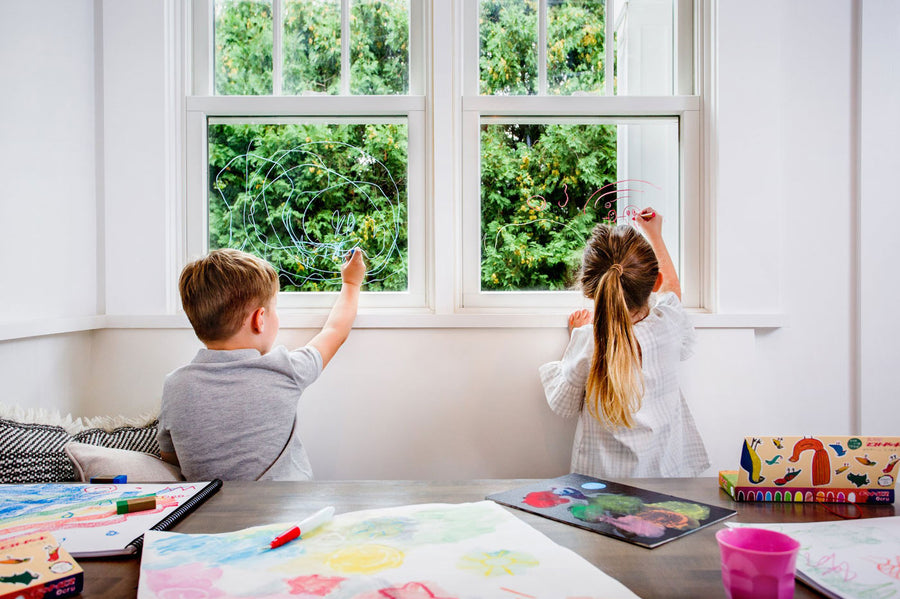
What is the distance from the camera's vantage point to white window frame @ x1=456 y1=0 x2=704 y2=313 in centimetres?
181

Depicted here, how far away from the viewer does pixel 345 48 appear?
1.82 meters

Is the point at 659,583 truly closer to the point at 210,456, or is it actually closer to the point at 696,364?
the point at 210,456

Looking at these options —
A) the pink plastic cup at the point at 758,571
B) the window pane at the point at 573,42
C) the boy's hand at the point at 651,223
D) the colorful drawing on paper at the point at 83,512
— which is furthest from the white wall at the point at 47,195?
the boy's hand at the point at 651,223

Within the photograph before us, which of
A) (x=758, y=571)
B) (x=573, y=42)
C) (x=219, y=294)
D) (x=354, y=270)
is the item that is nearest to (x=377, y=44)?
(x=573, y=42)

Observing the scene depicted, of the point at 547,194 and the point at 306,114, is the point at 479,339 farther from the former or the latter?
the point at 306,114

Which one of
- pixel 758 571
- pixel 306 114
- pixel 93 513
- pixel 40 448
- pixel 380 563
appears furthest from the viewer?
pixel 306 114

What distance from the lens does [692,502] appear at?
2.89 ft

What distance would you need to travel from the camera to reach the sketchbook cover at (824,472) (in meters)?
0.88

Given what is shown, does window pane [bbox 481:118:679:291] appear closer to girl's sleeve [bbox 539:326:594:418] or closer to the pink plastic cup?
girl's sleeve [bbox 539:326:594:418]

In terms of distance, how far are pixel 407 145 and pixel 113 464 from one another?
1196 mm

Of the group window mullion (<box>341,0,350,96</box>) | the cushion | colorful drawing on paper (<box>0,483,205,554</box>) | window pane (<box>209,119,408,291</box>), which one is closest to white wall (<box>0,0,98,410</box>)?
the cushion

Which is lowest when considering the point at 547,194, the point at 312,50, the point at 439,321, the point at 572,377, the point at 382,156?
the point at 572,377

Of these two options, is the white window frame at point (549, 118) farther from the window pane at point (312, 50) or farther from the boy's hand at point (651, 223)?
the window pane at point (312, 50)

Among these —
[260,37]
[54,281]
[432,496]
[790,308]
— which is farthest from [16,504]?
[790,308]
